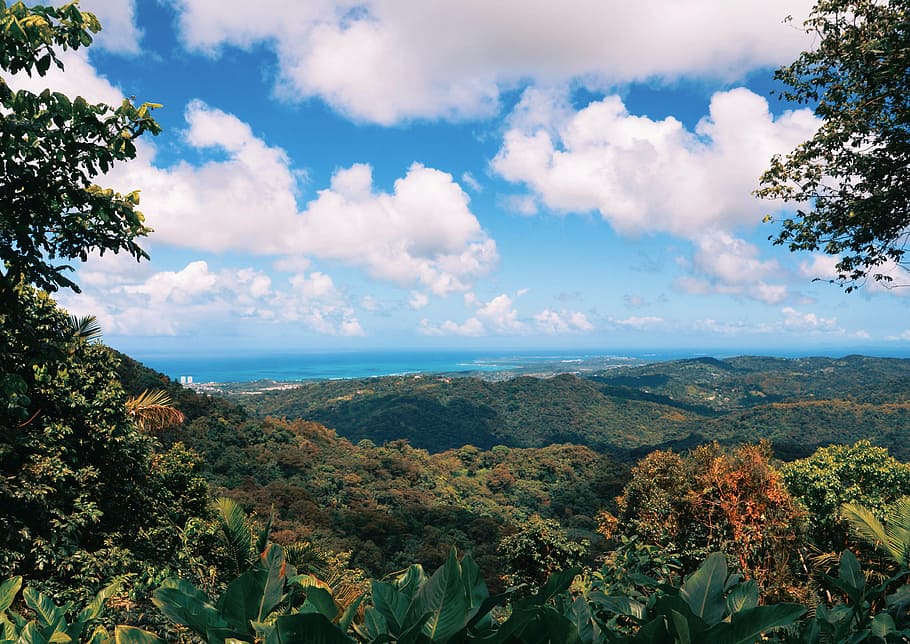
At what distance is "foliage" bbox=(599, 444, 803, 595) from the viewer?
8.10 metres

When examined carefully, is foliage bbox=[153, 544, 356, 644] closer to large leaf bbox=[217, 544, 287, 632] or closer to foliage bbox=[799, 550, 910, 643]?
large leaf bbox=[217, 544, 287, 632]

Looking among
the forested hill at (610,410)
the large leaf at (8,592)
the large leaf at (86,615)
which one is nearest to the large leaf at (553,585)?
the large leaf at (86,615)

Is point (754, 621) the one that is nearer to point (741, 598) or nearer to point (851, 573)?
point (741, 598)

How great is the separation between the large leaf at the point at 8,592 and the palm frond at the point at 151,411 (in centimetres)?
708

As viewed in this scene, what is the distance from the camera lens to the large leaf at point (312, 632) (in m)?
0.81

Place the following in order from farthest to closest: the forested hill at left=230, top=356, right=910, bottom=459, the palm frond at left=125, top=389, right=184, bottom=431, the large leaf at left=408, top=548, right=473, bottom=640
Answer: the forested hill at left=230, top=356, right=910, bottom=459 < the palm frond at left=125, top=389, right=184, bottom=431 < the large leaf at left=408, top=548, right=473, bottom=640

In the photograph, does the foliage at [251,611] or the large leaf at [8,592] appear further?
the large leaf at [8,592]

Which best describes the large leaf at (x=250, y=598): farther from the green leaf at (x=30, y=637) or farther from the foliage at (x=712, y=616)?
the foliage at (x=712, y=616)

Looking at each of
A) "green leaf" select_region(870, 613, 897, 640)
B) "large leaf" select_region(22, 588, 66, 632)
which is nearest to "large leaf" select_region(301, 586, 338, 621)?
"large leaf" select_region(22, 588, 66, 632)

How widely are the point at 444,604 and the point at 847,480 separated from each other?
748 inches

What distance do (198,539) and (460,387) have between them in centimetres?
10329

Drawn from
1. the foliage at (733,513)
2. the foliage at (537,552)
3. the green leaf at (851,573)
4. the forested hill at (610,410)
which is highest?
the green leaf at (851,573)

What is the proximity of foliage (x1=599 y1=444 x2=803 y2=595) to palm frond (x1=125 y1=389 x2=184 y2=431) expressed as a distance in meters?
8.40

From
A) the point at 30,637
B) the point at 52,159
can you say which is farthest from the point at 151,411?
the point at 30,637
